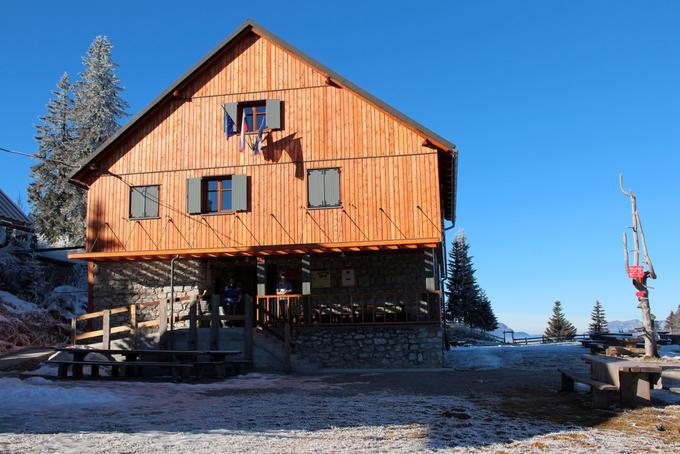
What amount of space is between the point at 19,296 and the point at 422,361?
18.5 meters

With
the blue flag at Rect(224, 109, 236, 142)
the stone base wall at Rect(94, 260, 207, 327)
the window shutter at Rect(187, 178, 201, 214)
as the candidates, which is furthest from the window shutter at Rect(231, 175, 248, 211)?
the stone base wall at Rect(94, 260, 207, 327)

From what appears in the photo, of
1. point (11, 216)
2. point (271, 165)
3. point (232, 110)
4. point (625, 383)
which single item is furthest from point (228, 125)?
point (625, 383)

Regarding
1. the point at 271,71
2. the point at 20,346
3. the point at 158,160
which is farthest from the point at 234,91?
the point at 20,346

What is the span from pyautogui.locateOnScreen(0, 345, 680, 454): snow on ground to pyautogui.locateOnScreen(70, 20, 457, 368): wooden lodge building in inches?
249

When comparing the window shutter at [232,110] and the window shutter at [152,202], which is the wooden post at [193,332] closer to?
the window shutter at [152,202]

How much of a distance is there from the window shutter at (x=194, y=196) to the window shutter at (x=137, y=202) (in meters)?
1.73

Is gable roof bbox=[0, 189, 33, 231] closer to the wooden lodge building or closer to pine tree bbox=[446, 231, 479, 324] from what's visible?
the wooden lodge building

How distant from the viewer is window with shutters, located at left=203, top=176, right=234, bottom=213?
20.3 m

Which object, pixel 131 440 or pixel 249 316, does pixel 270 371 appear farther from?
pixel 131 440

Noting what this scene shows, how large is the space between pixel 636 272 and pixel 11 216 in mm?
20923

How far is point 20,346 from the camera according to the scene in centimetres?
2083

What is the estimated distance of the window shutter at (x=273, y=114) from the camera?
20109 mm

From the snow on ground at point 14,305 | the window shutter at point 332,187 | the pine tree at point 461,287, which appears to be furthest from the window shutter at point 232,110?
the pine tree at point 461,287

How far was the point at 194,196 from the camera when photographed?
20141mm
